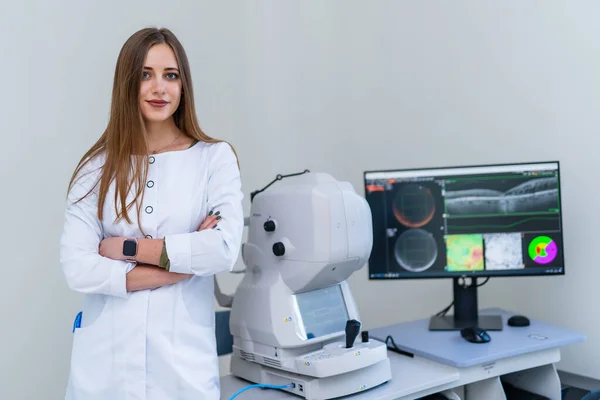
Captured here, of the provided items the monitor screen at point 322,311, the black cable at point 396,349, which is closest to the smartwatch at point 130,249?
the monitor screen at point 322,311

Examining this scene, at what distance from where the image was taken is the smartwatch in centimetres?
143

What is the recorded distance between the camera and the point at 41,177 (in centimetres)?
229

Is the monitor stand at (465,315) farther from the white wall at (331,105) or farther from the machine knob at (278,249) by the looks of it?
the machine knob at (278,249)

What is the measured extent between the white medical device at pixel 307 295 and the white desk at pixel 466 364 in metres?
0.06

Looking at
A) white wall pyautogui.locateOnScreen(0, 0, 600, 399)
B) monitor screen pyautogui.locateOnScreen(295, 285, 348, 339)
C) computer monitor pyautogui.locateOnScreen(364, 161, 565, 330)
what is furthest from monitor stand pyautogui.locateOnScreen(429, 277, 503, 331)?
monitor screen pyautogui.locateOnScreen(295, 285, 348, 339)

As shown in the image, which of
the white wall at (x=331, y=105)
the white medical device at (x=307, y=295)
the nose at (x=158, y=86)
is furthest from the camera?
the white wall at (x=331, y=105)

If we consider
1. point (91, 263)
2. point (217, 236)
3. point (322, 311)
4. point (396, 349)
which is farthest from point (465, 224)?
point (91, 263)

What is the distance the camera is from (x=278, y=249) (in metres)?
1.69

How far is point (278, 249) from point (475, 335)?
0.71 m

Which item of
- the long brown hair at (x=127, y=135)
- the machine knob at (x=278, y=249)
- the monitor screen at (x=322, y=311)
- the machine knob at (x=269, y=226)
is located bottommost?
the monitor screen at (x=322, y=311)

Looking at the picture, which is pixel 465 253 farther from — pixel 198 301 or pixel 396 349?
pixel 198 301

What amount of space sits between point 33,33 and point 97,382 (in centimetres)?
140

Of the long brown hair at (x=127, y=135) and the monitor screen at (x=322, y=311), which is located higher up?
the long brown hair at (x=127, y=135)

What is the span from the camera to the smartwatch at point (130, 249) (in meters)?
1.43
